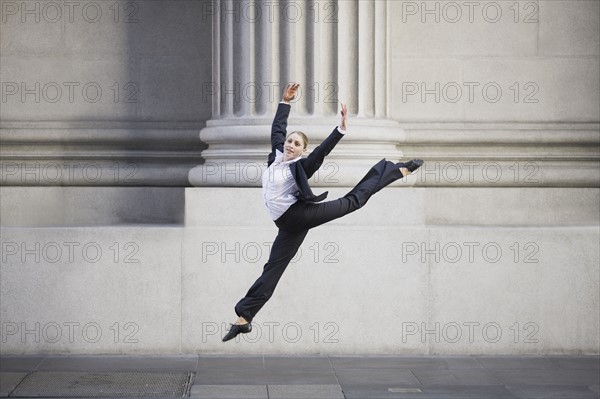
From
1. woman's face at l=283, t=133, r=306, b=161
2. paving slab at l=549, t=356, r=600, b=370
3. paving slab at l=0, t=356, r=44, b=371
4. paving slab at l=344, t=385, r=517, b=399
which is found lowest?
paving slab at l=549, t=356, r=600, b=370

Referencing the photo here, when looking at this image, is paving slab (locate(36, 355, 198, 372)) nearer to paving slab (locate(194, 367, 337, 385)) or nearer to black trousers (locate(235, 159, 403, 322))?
paving slab (locate(194, 367, 337, 385))

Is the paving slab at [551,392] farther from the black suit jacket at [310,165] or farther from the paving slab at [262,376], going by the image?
the black suit jacket at [310,165]

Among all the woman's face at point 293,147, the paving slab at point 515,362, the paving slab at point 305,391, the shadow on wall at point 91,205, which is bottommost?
the paving slab at point 515,362

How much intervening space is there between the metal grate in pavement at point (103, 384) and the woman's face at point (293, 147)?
2.94m

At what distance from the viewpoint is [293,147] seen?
9602mm

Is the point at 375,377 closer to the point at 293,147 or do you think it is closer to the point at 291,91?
the point at 293,147

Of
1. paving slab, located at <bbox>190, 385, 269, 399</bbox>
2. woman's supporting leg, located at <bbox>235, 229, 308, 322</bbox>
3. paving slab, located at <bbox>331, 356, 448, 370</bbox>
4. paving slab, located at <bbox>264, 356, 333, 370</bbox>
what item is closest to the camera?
woman's supporting leg, located at <bbox>235, 229, 308, 322</bbox>

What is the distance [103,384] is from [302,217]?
10.8ft

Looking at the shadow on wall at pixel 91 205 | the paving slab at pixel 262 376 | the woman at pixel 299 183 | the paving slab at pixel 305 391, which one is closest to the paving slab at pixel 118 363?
the paving slab at pixel 262 376

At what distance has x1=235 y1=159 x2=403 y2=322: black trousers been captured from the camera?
965 centimetres

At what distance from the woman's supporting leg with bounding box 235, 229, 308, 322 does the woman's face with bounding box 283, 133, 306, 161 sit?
2.39 ft

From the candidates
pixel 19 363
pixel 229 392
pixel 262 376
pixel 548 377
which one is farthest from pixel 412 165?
pixel 19 363

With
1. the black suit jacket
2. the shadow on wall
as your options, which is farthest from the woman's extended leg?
the shadow on wall

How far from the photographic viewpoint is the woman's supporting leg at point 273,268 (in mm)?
10008
